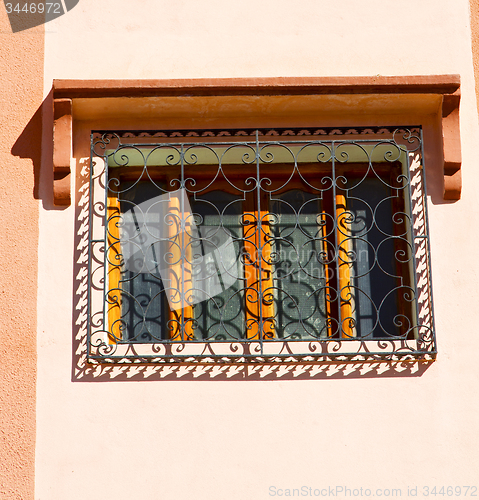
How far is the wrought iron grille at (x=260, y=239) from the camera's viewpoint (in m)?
3.99

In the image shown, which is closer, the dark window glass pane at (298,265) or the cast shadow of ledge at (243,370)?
the cast shadow of ledge at (243,370)

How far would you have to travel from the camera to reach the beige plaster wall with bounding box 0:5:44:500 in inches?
146

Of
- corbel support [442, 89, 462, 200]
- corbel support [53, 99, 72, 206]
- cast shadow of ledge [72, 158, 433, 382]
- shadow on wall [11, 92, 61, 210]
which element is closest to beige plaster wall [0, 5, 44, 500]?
shadow on wall [11, 92, 61, 210]

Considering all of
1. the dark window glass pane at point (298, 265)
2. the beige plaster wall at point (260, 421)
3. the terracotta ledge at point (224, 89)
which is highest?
the terracotta ledge at point (224, 89)

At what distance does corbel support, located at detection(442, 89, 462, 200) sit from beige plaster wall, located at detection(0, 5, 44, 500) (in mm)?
2406

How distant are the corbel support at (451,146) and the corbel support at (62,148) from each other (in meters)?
2.19

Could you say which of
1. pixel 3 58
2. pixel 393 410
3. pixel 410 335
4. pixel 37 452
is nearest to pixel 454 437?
pixel 393 410

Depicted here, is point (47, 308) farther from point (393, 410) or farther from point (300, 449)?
point (393, 410)
